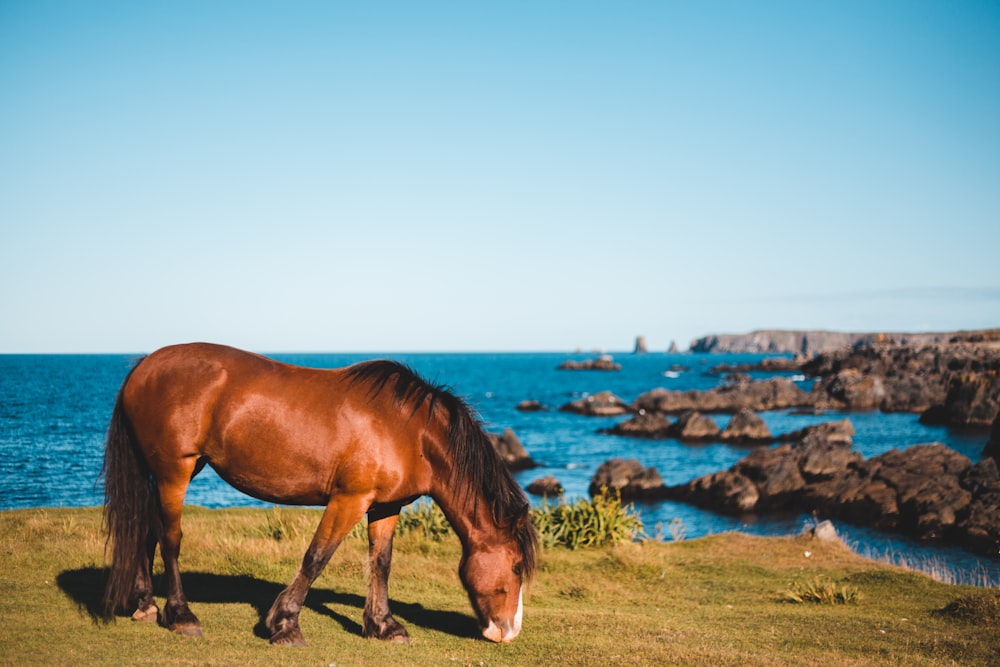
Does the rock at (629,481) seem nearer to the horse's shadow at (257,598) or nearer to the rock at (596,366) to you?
the horse's shadow at (257,598)

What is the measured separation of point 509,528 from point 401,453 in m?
1.20

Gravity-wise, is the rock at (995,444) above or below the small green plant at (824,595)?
below

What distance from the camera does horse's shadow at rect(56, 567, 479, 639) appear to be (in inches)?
300

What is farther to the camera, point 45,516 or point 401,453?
point 45,516

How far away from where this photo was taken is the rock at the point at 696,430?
181ft

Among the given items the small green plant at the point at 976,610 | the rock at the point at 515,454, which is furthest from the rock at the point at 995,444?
the small green plant at the point at 976,610

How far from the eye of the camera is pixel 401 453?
6.61 m

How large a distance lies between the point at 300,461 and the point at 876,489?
91.6ft

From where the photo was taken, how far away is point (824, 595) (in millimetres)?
10797

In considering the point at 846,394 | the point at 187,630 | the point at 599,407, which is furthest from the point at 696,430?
the point at 187,630

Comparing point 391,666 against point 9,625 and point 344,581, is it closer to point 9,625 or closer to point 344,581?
point 9,625

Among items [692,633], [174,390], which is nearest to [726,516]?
[692,633]

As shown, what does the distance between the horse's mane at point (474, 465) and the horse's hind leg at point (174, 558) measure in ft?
6.13

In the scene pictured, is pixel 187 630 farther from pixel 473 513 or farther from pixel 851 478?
pixel 851 478
